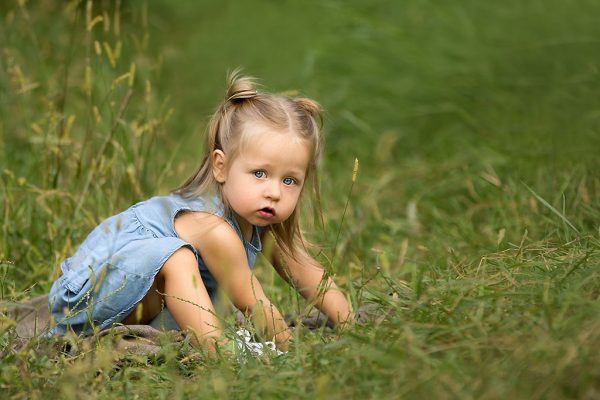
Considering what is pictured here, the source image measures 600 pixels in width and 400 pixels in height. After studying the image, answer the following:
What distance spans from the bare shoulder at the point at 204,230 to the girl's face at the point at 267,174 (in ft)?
0.21

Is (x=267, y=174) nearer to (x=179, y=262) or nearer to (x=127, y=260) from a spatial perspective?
(x=179, y=262)

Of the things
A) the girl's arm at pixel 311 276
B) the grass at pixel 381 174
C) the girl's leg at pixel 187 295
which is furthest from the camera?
the girl's arm at pixel 311 276

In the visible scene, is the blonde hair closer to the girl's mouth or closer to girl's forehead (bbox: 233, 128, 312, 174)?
girl's forehead (bbox: 233, 128, 312, 174)

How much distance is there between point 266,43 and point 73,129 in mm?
2138

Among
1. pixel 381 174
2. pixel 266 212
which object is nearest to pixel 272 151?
pixel 266 212

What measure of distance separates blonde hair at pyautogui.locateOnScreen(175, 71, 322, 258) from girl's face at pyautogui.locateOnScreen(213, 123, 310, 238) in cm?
3

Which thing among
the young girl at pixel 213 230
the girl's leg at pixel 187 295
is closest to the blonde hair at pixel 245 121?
the young girl at pixel 213 230

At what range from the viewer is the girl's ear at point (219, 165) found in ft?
9.04

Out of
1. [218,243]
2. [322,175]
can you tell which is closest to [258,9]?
[322,175]

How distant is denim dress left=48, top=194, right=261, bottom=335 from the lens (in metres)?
2.68

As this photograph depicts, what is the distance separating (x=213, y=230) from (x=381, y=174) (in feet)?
Result: 6.50

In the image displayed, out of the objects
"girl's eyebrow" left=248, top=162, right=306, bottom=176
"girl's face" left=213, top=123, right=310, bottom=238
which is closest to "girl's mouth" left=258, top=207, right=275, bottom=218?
"girl's face" left=213, top=123, right=310, bottom=238

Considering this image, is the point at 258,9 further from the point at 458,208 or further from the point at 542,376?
the point at 542,376

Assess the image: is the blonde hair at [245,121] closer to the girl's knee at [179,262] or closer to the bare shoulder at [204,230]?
the bare shoulder at [204,230]
